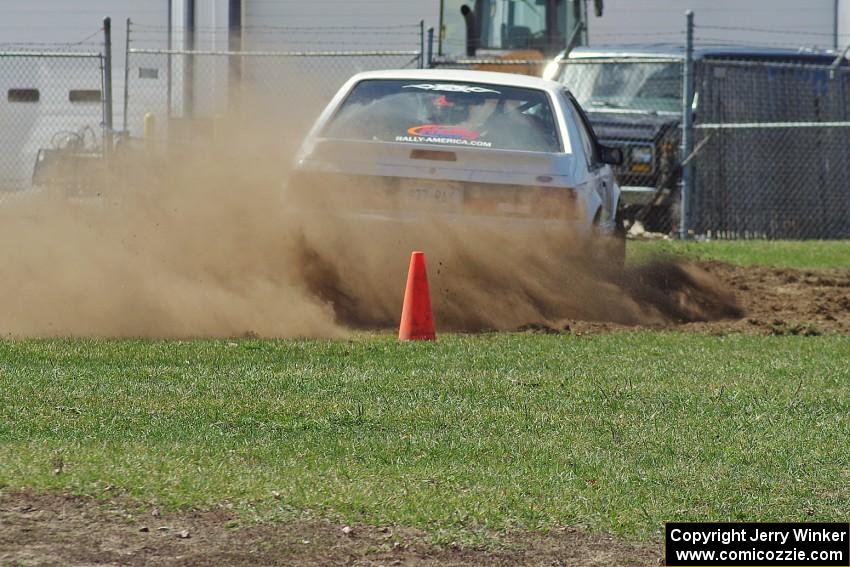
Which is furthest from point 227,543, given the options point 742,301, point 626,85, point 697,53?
point 697,53

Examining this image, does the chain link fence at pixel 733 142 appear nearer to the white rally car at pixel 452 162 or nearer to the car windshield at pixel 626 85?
the car windshield at pixel 626 85

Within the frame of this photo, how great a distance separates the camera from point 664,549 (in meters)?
4.68

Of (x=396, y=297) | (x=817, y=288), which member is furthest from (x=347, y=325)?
(x=817, y=288)

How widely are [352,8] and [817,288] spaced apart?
1536 cm

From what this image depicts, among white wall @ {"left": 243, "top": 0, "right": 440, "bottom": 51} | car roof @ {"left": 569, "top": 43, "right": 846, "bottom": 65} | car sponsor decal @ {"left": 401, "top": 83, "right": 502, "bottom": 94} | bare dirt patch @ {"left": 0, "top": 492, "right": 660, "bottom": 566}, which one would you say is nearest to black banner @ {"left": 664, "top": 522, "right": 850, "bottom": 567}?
bare dirt patch @ {"left": 0, "top": 492, "right": 660, "bottom": 566}

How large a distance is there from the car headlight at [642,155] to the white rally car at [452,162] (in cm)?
772

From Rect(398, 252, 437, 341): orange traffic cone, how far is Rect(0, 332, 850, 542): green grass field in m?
0.25

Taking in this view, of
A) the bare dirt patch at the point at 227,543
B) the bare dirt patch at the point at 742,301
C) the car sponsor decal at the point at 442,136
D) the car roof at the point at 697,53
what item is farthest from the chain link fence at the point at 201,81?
the bare dirt patch at the point at 227,543

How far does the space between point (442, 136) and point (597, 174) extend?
58.3 inches

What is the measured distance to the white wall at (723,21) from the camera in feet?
83.7

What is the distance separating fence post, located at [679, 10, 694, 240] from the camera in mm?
17172

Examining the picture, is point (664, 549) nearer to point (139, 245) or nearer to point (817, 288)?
point (139, 245)

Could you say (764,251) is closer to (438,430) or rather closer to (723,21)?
(438,430)

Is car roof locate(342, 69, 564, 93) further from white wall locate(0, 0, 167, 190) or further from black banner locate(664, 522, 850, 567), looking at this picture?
white wall locate(0, 0, 167, 190)
